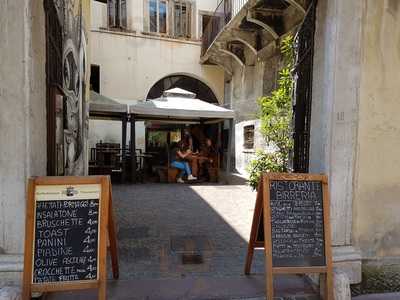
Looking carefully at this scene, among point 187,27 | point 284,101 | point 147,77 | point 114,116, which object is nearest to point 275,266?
point 284,101

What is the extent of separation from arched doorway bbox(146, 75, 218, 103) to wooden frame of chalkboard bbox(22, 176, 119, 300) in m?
12.7

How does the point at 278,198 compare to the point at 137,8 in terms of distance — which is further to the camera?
the point at 137,8

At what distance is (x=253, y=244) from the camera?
3148 mm

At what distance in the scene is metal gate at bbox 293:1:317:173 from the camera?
3.52 meters

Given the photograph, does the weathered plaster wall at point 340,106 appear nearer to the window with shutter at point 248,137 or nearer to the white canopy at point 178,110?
the white canopy at point 178,110

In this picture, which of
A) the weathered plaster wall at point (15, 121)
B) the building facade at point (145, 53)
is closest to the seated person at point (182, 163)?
the building facade at point (145, 53)

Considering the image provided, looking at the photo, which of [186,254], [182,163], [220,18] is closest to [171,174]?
[182,163]

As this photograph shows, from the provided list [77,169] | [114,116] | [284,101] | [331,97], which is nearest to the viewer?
[331,97]

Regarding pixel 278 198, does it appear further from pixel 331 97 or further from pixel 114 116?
pixel 114 116

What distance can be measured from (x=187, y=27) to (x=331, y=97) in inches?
518

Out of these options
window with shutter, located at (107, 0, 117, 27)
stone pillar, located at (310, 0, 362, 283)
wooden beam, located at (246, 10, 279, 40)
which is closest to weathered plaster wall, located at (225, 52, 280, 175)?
wooden beam, located at (246, 10, 279, 40)

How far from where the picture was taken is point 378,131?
3.19m

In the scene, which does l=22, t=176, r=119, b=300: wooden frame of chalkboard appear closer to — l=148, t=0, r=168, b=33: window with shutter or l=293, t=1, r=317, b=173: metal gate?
l=293, t=1, r=317, b=173: metal gate

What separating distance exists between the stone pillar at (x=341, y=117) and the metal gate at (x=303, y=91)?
0.32 metres
